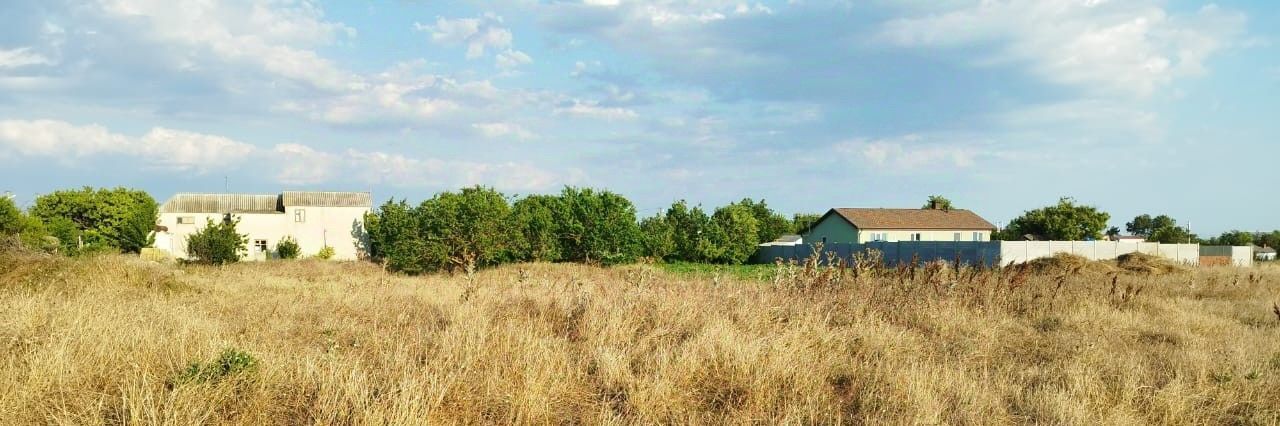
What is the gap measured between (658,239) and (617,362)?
4473cm

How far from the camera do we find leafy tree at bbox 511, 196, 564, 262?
41.5 m

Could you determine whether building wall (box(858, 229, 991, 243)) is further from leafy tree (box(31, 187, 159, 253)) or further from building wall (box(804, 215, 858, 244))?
leafy tree (box(31, 187, 159, 253))

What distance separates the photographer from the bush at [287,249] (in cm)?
5478

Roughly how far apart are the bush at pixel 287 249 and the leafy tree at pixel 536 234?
21.4 m

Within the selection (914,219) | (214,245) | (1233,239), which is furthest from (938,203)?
(214,245)

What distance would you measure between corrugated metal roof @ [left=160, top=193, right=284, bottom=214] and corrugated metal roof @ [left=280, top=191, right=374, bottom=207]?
277 cm

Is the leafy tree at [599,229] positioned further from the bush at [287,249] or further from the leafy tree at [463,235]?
the bush at [287,249]

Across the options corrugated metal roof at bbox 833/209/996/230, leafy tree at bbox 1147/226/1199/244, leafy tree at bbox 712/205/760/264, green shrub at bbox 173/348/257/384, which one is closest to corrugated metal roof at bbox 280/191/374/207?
leafy tree at bbox 712/205/760/264

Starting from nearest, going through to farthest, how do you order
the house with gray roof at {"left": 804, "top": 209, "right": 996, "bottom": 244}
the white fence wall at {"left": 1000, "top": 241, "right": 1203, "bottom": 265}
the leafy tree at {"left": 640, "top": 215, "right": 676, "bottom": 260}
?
the white fence wall at {"left": 1000, "top": 241, "right": 1203, "bottom": 265}, the leafy tree at {"left": 640, "top": 215, "right": 676, "bottom": 260}, the house with gray roof at {"left": 804, "top": 209, "right": 996, "bottom": 244}

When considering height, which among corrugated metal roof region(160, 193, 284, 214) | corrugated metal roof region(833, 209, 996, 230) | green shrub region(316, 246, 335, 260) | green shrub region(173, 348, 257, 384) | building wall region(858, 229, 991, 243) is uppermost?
corrugated metal roof region(160, 193, 284, 214)

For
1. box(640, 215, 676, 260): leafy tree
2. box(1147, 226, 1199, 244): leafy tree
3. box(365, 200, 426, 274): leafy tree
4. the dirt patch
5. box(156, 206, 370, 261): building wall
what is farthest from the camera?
box(1147, 226, 1199, 244): leafy tree

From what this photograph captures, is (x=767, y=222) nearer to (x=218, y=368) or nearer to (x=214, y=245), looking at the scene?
(x=214, y=245)

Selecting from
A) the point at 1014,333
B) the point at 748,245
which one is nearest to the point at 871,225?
the point at 748,245

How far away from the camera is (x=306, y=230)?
58188 mm
